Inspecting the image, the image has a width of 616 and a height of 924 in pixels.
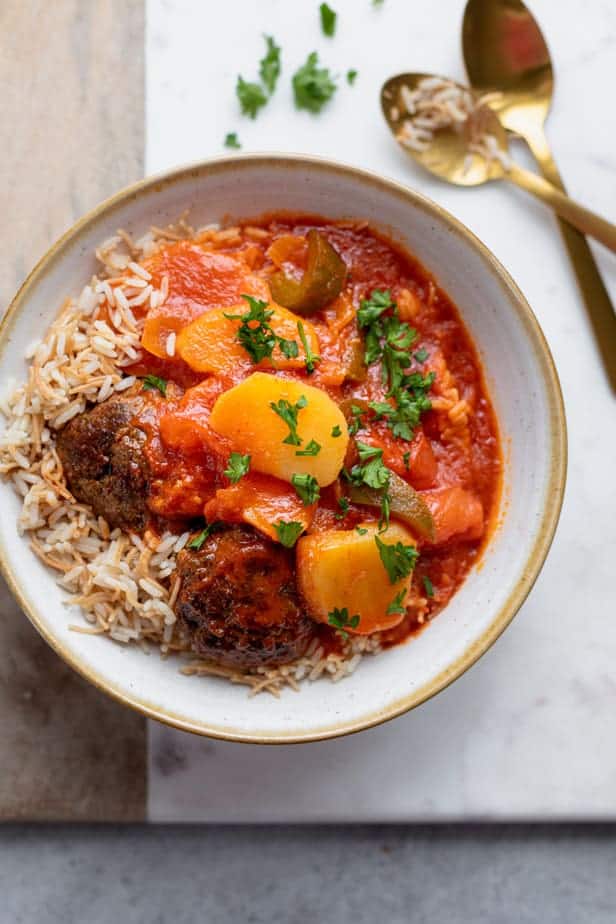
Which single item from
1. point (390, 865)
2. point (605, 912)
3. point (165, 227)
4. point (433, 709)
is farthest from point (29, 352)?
point (605, 912)

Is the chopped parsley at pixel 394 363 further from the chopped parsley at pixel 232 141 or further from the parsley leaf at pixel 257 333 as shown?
the chopped parsley at pixel 232 141

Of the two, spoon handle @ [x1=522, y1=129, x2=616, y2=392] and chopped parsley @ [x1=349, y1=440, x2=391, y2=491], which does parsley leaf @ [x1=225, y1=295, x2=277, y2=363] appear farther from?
spoon handle @ [x1=522, y1=129, x2=616, y2=392]

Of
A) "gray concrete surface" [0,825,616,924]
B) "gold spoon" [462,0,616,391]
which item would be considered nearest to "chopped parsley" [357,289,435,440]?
"gold spoon" [462,0,616,391]

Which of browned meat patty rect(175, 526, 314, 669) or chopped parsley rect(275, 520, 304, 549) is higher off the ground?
chopped parsley rect(275, 520, 304, 549)

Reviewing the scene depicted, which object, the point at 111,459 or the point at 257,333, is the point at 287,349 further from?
the point at 111,459

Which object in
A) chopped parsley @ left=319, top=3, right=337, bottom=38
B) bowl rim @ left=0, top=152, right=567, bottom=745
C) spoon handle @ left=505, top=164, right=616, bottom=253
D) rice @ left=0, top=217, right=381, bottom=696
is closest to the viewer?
bowl rim @ left=0, top=152, right=567, bottom=745

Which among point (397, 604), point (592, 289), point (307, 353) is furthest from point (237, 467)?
point (592, 289)

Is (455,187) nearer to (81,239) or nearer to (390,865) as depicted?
(81,239)
